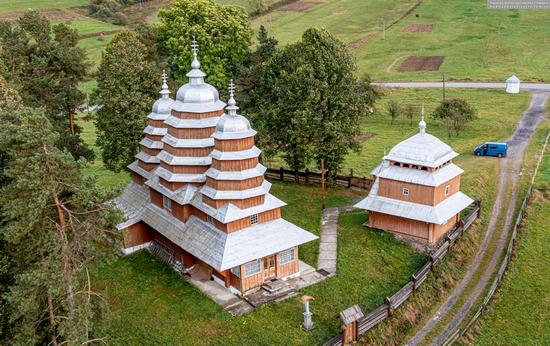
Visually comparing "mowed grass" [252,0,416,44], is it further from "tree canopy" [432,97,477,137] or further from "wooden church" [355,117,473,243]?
"wooden church" [355,117,473,243]

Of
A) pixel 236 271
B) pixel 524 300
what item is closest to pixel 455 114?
pixel 524 300

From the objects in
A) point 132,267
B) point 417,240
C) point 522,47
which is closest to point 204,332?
point 132,267

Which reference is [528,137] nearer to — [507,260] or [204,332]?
[507,260]

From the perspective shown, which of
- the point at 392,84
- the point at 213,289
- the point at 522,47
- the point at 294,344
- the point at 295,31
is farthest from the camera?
the point at 295,31

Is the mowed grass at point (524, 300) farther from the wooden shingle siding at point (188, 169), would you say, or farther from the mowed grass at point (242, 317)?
the wooden shingle siding at point (188, 169)

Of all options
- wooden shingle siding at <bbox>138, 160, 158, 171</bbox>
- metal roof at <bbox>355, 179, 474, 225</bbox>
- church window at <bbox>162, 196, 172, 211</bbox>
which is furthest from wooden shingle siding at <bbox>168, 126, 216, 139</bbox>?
metal roof at <bbox>355, 179, 474, 225</bbox>

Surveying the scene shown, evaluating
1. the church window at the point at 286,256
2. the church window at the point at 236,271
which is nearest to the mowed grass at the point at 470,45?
the church window at the point at 286,256
